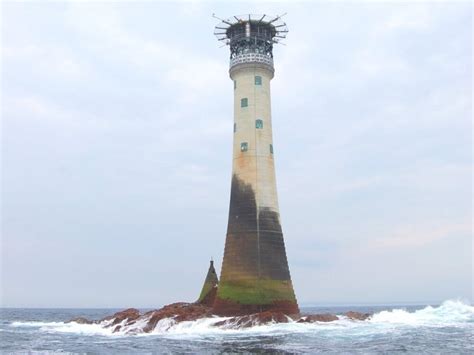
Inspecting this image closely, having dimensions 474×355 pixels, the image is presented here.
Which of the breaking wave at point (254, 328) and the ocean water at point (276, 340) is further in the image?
the breaking wave at point (254, 328)

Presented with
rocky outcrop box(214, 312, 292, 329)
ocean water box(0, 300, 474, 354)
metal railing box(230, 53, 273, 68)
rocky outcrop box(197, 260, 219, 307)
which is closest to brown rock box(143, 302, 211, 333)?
ocean water box(0, 300, 474, 354)

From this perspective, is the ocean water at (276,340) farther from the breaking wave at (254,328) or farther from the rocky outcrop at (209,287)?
the rocky outcrop at (209,287)

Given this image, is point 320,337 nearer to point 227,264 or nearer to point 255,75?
point 227,264

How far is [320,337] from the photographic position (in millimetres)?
32906

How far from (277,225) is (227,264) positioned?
5.44 metres

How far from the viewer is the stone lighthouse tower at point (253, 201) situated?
4347cm

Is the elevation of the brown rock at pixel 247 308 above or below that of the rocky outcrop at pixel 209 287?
below

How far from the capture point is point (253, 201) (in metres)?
45.2

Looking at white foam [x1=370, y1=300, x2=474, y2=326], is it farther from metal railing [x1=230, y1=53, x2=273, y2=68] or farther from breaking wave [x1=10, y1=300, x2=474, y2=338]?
metal railing [x1=230, y1=53, x2=273, y2=68]

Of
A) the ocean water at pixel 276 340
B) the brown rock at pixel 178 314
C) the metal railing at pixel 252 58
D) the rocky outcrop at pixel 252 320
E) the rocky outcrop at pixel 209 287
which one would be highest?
the metal railing at pixel 252 58

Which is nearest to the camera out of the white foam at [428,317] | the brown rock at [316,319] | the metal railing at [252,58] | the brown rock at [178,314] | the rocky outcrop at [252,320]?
the rocky outcrop at [252,320]

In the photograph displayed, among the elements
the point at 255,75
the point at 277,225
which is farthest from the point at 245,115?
the point at 277,225

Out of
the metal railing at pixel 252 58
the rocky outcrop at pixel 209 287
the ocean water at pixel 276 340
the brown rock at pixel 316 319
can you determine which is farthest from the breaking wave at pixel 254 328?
the metal railing at pixel 252 58

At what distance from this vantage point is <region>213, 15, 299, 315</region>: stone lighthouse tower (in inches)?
1711
